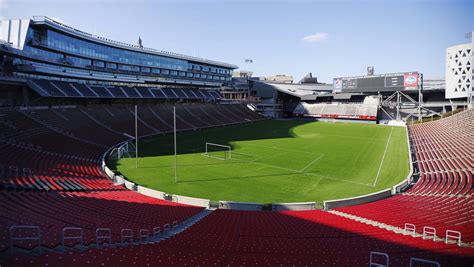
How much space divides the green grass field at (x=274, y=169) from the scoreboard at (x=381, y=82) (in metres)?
30.2

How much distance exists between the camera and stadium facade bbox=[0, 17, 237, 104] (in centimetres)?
5162

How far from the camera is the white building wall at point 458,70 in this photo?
6456 centimetres

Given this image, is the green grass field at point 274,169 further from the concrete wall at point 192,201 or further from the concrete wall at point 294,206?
→ the concrete wall at point 294,206

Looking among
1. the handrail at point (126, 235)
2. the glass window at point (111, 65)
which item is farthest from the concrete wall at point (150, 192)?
the glass window at point (111, 65)

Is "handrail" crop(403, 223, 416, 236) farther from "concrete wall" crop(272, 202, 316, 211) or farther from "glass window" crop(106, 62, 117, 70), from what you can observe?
"glass window" crop(106, 62, 117, 70)

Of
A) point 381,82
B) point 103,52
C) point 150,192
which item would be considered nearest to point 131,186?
point 150,192

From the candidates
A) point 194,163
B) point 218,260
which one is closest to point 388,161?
point 194,163

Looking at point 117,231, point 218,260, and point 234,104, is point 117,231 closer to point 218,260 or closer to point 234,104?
point 218,260

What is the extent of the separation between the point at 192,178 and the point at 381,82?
6865 cm

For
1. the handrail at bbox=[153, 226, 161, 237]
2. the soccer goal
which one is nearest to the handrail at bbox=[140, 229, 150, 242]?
the handrail at bbox=[153, 226, 161, 237]

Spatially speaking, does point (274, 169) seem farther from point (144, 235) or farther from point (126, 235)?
point (126, 235)

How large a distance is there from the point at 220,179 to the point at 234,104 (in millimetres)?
69908

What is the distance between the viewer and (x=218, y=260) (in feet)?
32.3

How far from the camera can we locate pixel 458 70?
216 feet
